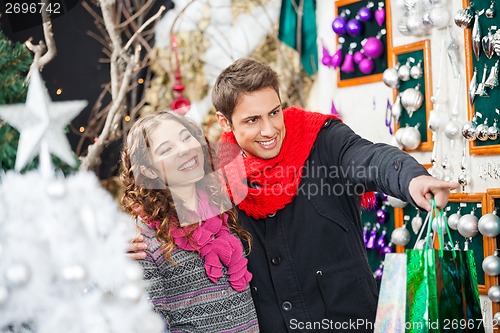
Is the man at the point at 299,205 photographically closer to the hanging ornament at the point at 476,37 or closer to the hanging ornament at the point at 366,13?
the hanging ornament at the point at 476,37

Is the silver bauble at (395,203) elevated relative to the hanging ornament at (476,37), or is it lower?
lower

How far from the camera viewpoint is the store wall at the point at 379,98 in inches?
100.0

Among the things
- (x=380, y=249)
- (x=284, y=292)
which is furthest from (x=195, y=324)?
(x=380, y=249)

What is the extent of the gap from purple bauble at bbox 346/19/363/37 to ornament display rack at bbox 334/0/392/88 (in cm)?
3

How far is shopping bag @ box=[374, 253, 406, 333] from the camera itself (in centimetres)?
140

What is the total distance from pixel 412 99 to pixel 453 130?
1.02 feet

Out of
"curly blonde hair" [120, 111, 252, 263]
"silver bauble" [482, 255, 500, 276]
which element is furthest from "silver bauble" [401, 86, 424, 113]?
"curly blonde hair" [120, 111, 252, 263]

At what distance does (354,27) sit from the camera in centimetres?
312

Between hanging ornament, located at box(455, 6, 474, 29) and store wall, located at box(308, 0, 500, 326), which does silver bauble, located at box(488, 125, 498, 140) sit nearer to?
store wall, located at box(308, 0, 500, 326)

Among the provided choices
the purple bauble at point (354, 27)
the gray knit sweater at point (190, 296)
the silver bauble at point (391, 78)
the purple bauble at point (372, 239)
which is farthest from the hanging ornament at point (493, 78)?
the gray knit sweater at point (190, 296)

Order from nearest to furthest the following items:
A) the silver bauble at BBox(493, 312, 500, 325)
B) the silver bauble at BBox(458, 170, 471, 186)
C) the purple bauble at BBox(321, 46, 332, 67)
A: the silver bauble at BBox(493, 312, 500, 325) → the silver bauble at BBox(458, 170, 471, 186) → the purple bauble at BBox(321, 46, 332, 67)

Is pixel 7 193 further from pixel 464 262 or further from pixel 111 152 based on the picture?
pixel 111 152

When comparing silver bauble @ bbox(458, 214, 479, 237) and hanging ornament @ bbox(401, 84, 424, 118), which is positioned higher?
hanging ornament @ bbox(401, 84, 424, 118)

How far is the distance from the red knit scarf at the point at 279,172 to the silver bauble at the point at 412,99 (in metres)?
1.04
